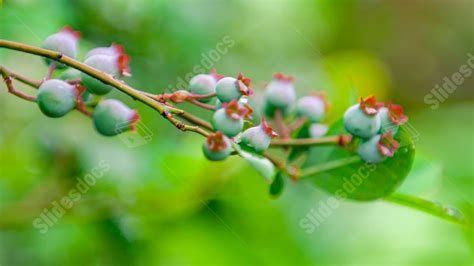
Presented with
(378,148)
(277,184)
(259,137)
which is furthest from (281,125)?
(259,137)

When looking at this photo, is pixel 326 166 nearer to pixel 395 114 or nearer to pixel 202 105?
pixel 395 114

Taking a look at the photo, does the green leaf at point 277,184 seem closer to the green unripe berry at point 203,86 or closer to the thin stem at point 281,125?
the thin stem at point 281,125

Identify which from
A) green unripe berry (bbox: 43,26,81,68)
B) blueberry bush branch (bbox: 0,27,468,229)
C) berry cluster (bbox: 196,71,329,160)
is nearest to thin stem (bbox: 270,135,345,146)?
blueberry bush branch (bbox: 0,27,468,229)

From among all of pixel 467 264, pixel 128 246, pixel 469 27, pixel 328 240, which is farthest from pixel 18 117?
pixel 469 27

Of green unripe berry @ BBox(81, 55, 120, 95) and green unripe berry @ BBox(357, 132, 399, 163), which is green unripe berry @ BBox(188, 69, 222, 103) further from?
green unripe berry @ BBox(357, 132, 399, 163)

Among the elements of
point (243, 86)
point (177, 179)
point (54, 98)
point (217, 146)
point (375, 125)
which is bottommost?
point (177, 179)

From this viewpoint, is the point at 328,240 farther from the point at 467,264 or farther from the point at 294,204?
the point at 467,264

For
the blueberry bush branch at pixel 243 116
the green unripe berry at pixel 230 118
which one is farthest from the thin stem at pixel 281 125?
the green unripe berry at pixel 230 118
